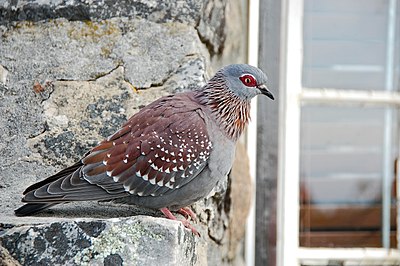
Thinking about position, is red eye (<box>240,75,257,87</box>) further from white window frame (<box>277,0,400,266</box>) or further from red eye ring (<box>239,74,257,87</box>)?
white window frame (<box>277,0,400,266</box>)

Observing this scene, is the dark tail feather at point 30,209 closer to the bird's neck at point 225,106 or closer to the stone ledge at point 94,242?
the stone ledge at point 94,242

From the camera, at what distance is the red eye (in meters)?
1.56

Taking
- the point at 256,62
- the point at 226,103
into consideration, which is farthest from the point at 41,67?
the point at 256,62

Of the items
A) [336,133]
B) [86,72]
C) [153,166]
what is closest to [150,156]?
[153,166]

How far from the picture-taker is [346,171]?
2.68 m

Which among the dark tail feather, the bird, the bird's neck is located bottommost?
the dark tail feather

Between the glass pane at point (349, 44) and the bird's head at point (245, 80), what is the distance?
1051 mm

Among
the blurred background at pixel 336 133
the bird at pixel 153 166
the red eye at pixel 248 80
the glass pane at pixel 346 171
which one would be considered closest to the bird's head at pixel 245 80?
the red eye at pixel 248 80

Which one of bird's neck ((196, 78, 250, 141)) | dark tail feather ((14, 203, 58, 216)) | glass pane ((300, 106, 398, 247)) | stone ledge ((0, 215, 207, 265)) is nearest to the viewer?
stone ledge ((0, 215, 207, 265))

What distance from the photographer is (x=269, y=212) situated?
2.37m

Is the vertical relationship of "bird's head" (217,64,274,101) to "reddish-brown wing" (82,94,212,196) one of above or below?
above

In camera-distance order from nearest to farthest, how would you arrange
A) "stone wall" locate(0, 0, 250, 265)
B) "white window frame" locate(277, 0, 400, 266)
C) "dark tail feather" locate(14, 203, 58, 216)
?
"dark tail feather" locate(14, 203, 58, 216) → "stone wall" locate(0, 0, 250, 265) → "white window frame" locate(277, 0, 400, 266)

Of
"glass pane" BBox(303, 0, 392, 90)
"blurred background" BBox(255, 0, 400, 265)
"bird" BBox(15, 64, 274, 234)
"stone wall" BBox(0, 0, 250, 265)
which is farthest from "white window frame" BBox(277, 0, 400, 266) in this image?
"bird" BBox(15, 64, 274, 234)

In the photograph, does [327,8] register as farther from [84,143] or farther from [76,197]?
[76,197]
